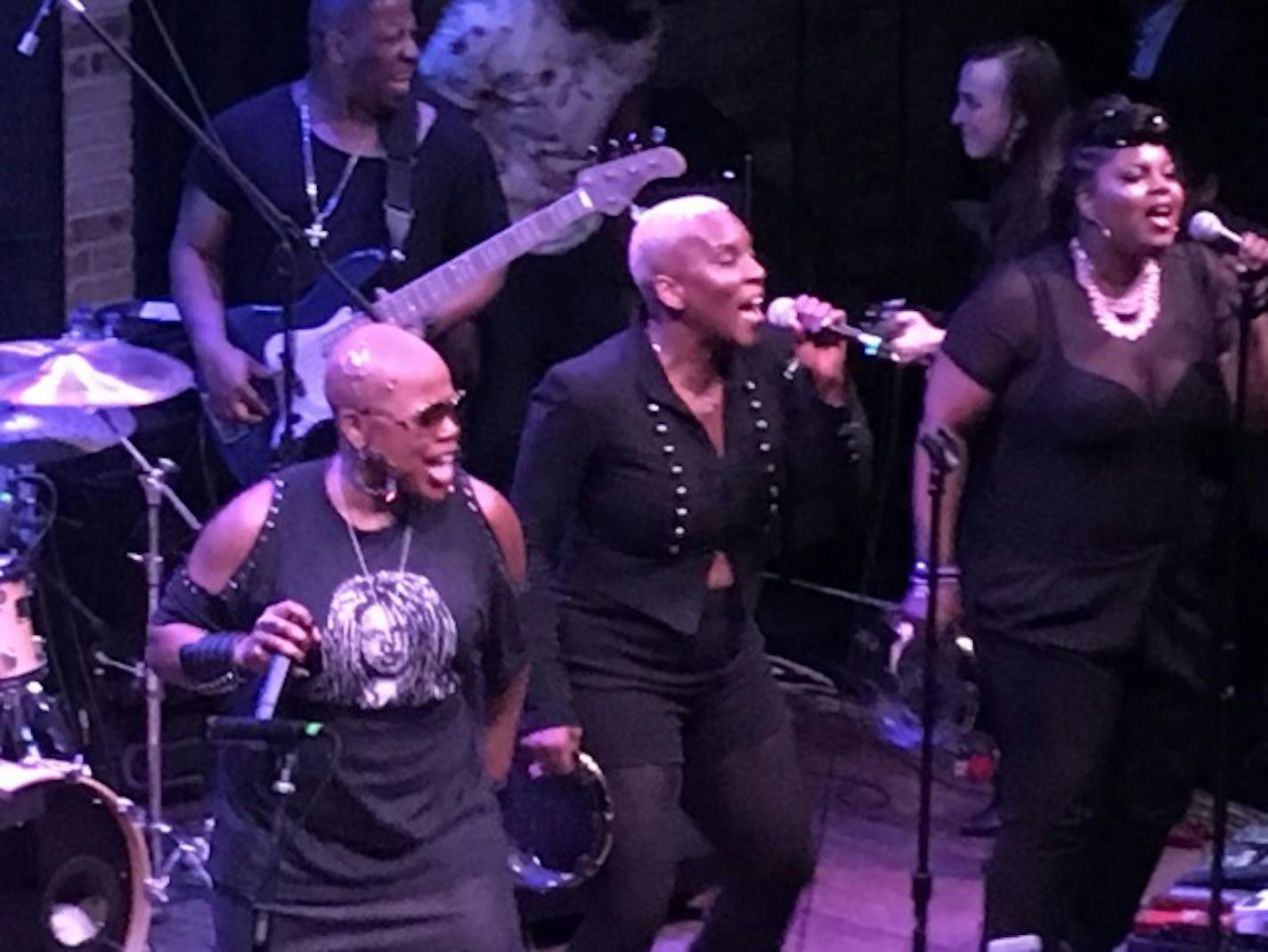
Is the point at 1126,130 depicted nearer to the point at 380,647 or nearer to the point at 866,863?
the point at 380,647

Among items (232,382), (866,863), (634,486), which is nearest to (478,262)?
(232,382)

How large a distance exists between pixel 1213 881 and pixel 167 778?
2.79 m

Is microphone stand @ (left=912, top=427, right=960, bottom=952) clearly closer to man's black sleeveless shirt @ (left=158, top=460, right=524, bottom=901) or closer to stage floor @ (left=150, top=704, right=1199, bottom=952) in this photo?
man's black sleeveless shirt @ (left=158, top=460, right=524, bottom=901)

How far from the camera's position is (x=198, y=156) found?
6.21 metres

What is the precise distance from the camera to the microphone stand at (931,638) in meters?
5.05

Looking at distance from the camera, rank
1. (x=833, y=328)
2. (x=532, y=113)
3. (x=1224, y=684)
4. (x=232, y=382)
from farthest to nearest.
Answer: (x=532, y=113), (x=232, y=382), (x=1224, y=684), (x=833, y=328)

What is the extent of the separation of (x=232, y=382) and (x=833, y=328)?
1548 mm

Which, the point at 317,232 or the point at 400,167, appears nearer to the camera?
the point at 317,232

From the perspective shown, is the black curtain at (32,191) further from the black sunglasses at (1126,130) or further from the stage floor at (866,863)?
the black sunglasses at (1126,130)

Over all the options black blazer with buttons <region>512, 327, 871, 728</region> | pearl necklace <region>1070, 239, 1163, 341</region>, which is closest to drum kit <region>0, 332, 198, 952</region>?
black blazer with buttons <region>512, 327, 871, 728</region>

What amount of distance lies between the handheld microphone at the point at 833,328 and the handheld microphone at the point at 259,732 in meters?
1.18

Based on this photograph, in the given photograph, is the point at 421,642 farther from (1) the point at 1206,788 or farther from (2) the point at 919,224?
(2) the point at 919,224

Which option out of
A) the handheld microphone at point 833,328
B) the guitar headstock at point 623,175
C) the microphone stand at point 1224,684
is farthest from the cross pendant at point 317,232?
the microphone stand at point 1224,684

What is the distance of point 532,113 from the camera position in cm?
680
